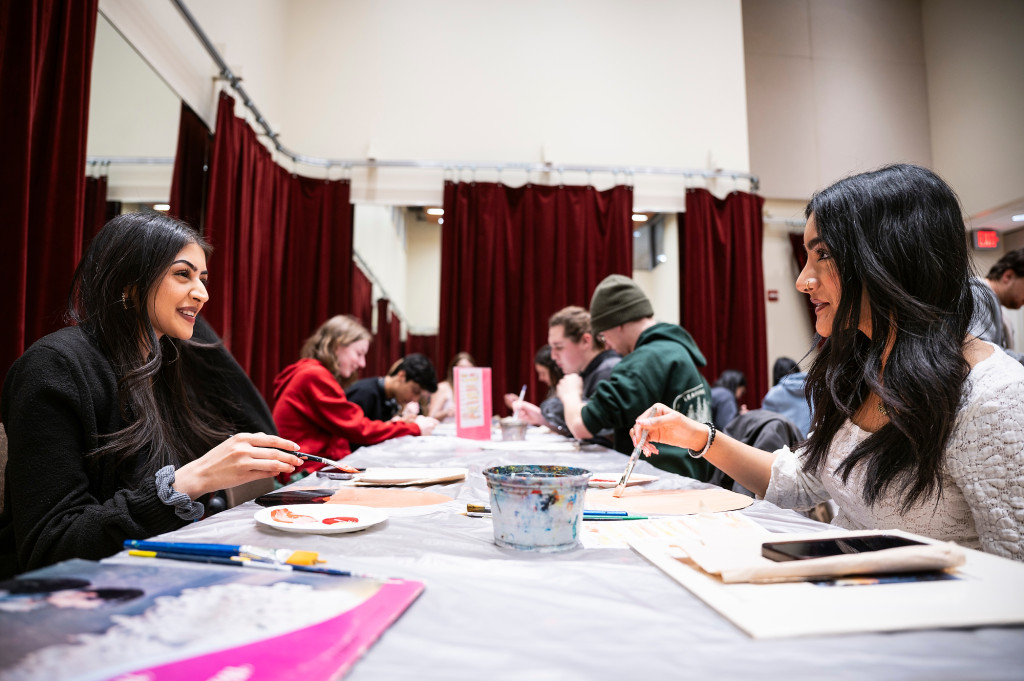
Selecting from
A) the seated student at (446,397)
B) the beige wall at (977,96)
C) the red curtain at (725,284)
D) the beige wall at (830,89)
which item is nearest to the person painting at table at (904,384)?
the seated student at (446,397)

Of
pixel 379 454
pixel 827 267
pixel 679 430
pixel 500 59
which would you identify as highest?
pixel 500 59

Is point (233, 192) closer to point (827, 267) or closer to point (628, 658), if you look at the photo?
point (827, 267)

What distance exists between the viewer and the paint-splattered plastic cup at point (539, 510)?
2.19ft

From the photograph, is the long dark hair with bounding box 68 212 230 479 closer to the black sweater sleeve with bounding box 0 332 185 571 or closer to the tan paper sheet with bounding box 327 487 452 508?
the black sweater sleeve with bounding box 0 332 185 571

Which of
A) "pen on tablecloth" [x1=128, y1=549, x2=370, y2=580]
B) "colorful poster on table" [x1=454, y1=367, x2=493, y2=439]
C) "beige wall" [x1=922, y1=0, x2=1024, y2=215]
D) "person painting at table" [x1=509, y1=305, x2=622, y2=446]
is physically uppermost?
"beige wall" [x1=922, y1=0, x2=1024, y2=215]

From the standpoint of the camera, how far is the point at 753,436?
174 centimetres

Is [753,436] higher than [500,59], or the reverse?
[500,59]

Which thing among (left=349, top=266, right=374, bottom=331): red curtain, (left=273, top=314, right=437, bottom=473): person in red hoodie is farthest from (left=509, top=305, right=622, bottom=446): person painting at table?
(left=349, top=266, right=374, bottom=331): red curtain

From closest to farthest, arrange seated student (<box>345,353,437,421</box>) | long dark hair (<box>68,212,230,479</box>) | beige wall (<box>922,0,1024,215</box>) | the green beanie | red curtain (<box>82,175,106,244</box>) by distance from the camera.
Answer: long dark hair (<box>68,212,230,479</box>), red curtain (<box>82,175,106,244</box>), the green beanie, seated student (<box>345,353,437,421</box>), beige wall (<box>922,0,1024,215</box>)

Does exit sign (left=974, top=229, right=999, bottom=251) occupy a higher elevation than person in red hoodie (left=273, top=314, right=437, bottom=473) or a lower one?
higher

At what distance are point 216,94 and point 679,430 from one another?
3.24 m

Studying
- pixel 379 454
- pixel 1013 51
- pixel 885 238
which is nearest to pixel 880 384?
pixel 885 238

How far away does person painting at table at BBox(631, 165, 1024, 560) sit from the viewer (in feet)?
2.78

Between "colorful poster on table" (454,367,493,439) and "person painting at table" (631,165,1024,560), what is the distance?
118 cm
